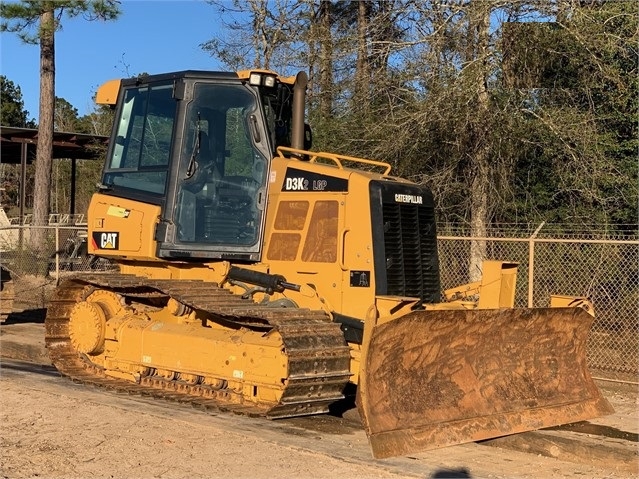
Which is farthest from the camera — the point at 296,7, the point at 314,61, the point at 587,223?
the point at 296,7

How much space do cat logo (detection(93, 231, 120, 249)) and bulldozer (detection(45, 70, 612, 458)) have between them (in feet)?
0.06

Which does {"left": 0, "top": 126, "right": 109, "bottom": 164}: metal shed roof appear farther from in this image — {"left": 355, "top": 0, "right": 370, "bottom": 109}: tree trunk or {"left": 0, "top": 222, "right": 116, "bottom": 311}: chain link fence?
{"left": 355, "top": 0, "right": 370, "bottom": 109}: tree trunk

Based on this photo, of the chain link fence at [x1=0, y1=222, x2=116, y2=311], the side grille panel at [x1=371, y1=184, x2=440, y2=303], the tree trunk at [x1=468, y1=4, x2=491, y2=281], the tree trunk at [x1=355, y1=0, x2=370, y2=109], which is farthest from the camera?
the chain link fence at [x1=0, y1=222, x2=116, y2=311]

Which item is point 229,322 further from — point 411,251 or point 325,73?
point 325,73

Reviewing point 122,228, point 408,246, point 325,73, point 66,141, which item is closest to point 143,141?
point 122,228

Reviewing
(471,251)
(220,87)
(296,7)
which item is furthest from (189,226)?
(296,7)

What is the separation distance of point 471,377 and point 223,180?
10.1 ft

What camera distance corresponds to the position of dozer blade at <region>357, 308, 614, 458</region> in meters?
6.79

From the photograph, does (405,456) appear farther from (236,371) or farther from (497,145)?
(497,145)

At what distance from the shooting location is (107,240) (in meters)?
9.43

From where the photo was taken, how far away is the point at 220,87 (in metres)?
8.74

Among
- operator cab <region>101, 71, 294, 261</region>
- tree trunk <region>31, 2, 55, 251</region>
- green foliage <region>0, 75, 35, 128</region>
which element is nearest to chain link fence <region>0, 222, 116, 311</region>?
tree trunk <region>31, 2, 55, 251</region>

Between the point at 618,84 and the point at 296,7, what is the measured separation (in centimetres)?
1044

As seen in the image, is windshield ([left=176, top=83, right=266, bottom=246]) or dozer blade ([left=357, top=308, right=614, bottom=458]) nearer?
dozer blade ([left=357, top=308, right=614, bottom=458])
